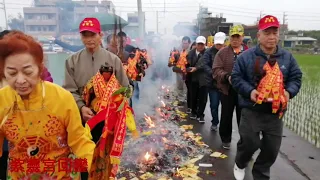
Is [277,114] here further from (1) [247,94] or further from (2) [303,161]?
(2) [303,161]

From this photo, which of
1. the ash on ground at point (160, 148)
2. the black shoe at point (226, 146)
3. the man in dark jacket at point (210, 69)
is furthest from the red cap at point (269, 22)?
the black shoe at point (226, 146)

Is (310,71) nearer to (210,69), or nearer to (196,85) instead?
(196,85)

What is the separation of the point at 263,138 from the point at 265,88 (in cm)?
64

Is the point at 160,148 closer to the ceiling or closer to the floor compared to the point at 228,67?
closer to the floor

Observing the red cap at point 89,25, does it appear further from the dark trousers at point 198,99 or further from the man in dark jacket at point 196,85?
the dark trousers at point 198,99

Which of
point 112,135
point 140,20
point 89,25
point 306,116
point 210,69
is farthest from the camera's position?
point 140,20

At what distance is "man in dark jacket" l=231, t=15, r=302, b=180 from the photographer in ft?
11.2

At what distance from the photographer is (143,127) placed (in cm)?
658

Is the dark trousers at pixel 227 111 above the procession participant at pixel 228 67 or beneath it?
beneath

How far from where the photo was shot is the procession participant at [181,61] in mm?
8445

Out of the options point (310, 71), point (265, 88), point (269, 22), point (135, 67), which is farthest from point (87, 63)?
point (310, 71)

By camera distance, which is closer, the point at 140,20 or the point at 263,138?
the point at 263,138

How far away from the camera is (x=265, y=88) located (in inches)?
134

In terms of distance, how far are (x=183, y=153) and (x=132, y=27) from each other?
18227 mm
